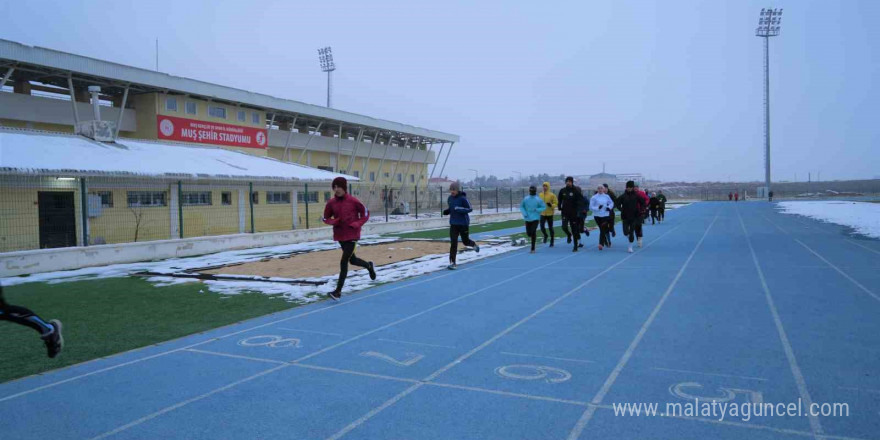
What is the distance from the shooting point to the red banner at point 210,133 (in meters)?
29.0

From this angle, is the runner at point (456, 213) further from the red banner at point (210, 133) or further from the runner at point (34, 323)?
the red banner at point (210, 133)

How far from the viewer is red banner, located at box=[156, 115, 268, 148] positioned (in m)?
29.0

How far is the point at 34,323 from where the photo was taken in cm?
525

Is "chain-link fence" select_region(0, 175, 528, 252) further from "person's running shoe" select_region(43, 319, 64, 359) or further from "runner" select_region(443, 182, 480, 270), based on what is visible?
"person's running shoe" select_region(43, 319, 64, 359)

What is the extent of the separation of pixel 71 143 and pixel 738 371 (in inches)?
892

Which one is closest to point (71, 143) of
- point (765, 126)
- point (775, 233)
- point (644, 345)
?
point (644, 345)

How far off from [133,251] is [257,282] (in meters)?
6.87

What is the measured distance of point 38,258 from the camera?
13852mm

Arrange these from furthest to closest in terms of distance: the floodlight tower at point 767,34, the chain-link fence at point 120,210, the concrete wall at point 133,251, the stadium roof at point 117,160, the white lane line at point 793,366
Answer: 1. the floodlight tower at point 767,34
2. the chain-link fence at point 120,210
3. the stadium roof at point 117,160
4. the concrete wall at point 133,251
5. the white lane line at point 793,366

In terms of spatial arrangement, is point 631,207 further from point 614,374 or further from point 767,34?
point 767,34

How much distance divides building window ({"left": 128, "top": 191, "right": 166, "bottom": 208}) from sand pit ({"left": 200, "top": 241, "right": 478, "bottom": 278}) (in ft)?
28.0

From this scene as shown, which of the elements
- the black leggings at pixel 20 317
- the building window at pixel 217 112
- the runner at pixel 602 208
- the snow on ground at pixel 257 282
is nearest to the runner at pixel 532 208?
the snow on ground at pixel 257 282

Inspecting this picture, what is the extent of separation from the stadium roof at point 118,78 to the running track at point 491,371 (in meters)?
21.8

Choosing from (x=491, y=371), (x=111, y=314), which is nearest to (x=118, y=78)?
(x=111, y=314)
